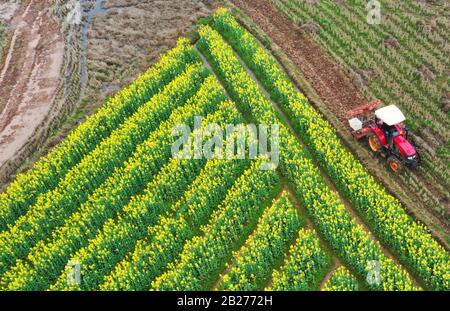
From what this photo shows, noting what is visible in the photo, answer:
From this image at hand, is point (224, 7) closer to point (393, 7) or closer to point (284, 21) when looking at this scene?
point (284, 21)

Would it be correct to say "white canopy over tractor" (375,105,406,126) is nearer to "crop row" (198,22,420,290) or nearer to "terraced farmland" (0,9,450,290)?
"terraced farmland" (0,9,450,290)

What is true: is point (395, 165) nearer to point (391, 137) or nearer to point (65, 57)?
point (391, 137)

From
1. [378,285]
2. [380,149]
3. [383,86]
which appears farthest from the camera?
[383,86]

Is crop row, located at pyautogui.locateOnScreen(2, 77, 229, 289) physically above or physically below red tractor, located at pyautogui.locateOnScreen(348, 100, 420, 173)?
below

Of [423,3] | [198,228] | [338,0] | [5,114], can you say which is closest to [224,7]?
[338,0]

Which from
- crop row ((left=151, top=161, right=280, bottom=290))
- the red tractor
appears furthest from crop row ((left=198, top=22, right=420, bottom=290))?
the red tractor
